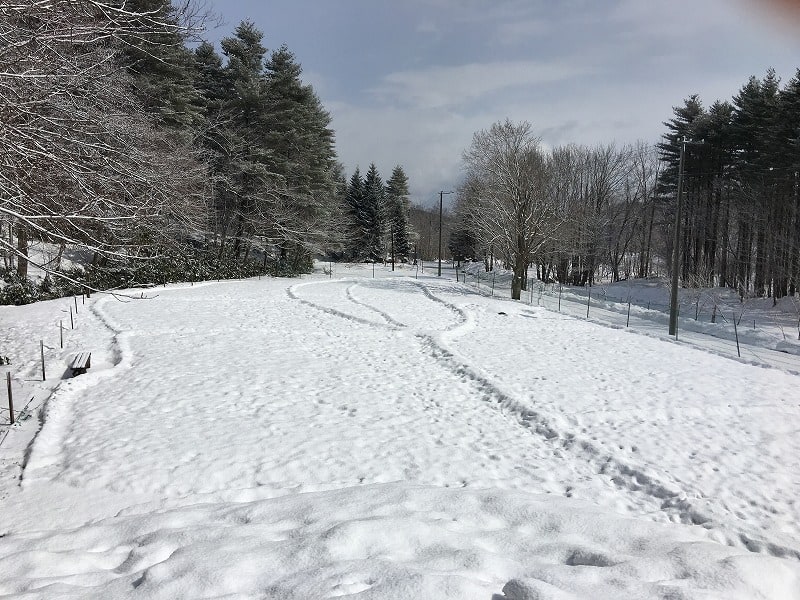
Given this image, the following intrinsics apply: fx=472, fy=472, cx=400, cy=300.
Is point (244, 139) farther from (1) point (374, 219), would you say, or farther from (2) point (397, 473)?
(2) point (397, 473)

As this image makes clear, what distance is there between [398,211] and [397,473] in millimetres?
63230

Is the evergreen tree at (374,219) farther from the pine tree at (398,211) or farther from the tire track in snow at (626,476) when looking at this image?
the tire track in snow at (626,476)

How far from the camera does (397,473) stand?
590cm

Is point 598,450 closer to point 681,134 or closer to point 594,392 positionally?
point 594,392

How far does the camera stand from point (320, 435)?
7070mm

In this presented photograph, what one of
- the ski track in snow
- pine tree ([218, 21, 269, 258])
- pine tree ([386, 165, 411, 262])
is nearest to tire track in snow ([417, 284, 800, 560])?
the ski track in snow

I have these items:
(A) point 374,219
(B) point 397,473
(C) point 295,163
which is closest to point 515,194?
(C) point 295,163

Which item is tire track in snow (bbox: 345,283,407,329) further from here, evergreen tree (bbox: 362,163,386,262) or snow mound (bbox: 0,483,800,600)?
evergreen tree (bbox: 362,163,386,262)

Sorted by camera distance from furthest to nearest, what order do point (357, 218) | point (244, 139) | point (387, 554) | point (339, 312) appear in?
point (357, 218) < point (244, 139) < point (339, 312) < point (387, 554)

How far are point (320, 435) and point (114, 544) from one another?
332cm

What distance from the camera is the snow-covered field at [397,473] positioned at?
3.19 metres

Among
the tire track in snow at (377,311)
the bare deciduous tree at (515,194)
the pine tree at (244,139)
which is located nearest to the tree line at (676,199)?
the bare deciduous tree at (515,194)

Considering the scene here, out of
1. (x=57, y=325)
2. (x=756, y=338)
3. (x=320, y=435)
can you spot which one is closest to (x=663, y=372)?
(x=320, y=435)

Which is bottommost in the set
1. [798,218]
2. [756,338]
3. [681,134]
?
[756,338]
